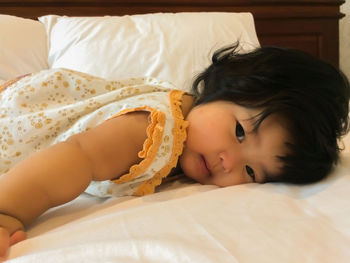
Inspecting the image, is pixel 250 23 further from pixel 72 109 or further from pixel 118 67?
pixel 72 109

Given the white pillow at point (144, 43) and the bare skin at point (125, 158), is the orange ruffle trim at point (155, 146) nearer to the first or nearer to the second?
the bare skin at point (125, 158)

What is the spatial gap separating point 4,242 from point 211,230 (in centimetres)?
26

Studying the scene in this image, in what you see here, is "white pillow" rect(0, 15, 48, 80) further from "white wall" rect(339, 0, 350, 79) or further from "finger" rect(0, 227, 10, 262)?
"white wall" rect(339, 0, 350, 79)

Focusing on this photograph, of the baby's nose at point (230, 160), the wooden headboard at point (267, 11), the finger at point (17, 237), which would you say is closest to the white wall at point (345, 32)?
the wooden headboard at point (267, 11)

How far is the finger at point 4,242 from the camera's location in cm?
42

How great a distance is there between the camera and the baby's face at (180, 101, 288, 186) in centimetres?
69

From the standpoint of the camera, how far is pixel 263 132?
0.70m

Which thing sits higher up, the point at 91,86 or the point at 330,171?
the point at 91,86

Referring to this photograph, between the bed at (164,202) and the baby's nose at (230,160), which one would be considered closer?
the bed at (164,202)

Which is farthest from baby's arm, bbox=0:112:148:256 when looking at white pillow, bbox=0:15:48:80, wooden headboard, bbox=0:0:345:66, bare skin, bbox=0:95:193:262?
wooden headboard, bbox=0:0:345:66

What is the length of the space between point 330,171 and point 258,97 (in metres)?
0.20

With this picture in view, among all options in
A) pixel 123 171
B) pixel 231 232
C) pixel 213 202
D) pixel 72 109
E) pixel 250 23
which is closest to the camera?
pixel 231 232

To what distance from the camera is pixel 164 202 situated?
55cm

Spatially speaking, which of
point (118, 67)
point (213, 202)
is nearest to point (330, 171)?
point (213, 202)
